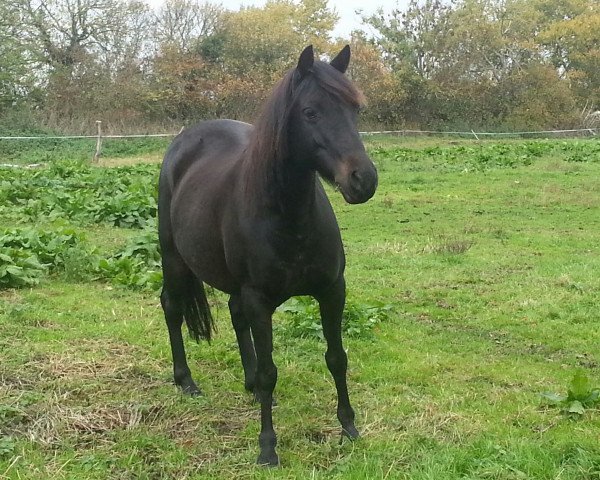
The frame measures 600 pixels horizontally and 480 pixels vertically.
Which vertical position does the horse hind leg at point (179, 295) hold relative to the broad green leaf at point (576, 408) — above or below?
above

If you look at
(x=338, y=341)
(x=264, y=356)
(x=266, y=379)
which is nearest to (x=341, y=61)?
(x=338, y=341)

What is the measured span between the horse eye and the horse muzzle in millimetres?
386

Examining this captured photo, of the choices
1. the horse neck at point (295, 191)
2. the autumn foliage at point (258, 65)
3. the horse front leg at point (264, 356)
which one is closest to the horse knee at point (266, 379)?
the horse front leg at point (264, 356)

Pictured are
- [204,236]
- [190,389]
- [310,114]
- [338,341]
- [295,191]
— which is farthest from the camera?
[190,389]

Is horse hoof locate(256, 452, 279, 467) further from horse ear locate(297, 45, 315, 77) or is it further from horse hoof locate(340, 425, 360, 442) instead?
horse ear locate(297, 45, 315, 77)

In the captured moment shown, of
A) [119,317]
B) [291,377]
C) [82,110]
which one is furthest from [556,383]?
[82,110]

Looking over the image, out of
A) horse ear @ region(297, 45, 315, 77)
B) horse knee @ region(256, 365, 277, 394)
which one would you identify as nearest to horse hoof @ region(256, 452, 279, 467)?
horse knee @ region(256, 365, 277, 394)

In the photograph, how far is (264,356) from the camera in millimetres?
3883

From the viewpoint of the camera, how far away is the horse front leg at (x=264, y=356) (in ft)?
12.4

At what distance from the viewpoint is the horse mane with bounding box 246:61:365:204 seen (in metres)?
3.35

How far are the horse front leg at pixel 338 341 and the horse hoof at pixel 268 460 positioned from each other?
1.53ft

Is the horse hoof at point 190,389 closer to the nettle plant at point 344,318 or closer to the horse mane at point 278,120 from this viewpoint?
the nettle plant at point 344,318

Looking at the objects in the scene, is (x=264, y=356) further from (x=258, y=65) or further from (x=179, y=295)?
(x=258, y=65)

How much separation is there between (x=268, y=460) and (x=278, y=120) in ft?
5.97
